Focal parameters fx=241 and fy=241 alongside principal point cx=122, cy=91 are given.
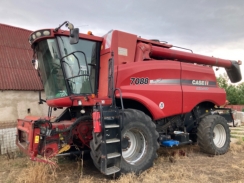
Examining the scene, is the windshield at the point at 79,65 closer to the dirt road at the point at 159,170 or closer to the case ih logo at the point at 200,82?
the dirt road at the point at 159,170

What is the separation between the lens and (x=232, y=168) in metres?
4.58

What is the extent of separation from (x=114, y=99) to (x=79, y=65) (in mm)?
1038

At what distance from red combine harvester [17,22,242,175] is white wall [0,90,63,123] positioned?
20.2 feet

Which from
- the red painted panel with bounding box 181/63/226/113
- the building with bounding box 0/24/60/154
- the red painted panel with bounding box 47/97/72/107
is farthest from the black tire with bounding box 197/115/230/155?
the building with bounding box 0/24/60/154

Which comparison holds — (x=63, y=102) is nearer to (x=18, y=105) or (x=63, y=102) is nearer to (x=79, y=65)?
(x=79, y=65)

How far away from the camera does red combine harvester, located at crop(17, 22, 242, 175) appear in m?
4.02

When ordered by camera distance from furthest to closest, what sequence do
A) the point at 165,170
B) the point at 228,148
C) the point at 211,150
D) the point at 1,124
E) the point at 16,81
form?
the point at 16,81, the point at 1,124, the point at 228,148, the point at 211,150, the point at 165,170

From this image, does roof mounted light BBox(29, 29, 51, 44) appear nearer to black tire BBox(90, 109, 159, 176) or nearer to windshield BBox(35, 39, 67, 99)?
windshield BBox(35, 39, 67, 99)

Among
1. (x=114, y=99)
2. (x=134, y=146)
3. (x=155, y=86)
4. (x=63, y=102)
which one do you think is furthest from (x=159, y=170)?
(x=63, y=102)

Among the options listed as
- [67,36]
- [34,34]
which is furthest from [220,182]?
[34,34]

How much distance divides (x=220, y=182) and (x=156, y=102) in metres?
1.92

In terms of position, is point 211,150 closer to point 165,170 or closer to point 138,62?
point 165,170

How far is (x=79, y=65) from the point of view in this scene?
462cm

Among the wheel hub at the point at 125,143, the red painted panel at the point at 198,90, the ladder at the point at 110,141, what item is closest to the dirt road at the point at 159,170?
the ladder at the point at 110,141
